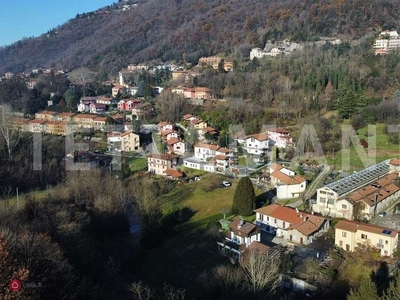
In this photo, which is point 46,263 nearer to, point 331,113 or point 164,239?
point 164,239

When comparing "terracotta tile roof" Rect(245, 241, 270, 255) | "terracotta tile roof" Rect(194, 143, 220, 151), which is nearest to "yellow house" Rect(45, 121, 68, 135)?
"terracotta tile roof" Rect(194, 143, 220, 151)

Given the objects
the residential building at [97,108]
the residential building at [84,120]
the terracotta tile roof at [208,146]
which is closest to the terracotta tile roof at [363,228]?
the terracotta tile roof at [208,146]

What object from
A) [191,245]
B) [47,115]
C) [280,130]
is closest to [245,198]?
[191,245]

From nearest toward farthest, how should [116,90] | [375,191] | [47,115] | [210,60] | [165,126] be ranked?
1. [375,191]
2. [165,126]
3. [47,115]
4. [116,90]
5. [210,60]

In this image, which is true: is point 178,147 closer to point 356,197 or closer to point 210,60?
point 356,197

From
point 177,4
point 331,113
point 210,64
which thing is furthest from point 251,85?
point 177,4

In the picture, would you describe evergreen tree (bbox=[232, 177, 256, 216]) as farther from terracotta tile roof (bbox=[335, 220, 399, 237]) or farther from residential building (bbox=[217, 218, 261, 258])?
terracotta tile roof (bbox=[335, 220, 399, 237])
